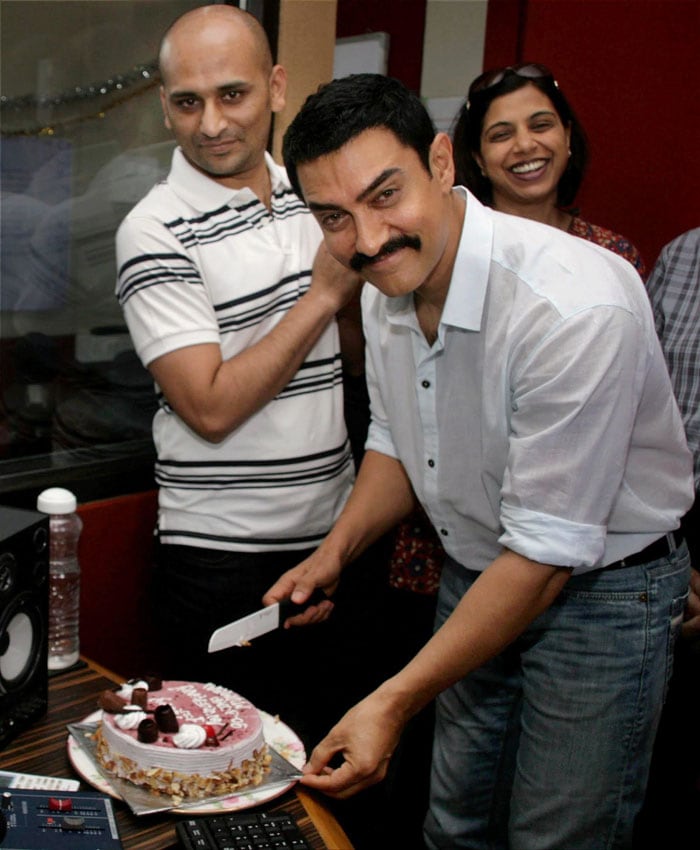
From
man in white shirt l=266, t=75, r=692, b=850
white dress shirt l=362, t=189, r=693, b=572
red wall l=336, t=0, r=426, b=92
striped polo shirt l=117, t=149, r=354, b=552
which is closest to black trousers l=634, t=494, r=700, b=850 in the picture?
man in white shirt l=266, t=75, r=692, b=850

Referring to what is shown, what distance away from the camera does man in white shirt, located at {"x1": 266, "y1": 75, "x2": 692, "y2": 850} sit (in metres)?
1.27

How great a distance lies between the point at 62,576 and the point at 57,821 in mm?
807

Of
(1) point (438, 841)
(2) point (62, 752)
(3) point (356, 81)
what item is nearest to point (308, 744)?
(1) point (438, 841)

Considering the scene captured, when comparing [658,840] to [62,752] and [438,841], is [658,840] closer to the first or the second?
[438,841]

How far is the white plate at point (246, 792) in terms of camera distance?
1.16 metres

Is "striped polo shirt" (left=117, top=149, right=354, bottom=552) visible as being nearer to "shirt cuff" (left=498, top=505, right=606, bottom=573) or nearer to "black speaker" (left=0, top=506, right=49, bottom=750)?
"black speaker" (left=0, top=506, right=49, bottom=750)

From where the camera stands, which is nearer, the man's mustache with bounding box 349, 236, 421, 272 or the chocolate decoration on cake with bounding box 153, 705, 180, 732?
the chocolate decoration on cake with bounding box 153, 705, 180, 732

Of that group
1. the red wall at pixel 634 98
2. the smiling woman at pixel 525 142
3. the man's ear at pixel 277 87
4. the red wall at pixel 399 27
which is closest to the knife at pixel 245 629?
the man's ear at pixel 277 87

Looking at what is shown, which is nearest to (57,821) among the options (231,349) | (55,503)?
(55,503)

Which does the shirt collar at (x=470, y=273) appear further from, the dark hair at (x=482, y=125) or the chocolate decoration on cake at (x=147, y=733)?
the dark hair at (x=482, y=125)

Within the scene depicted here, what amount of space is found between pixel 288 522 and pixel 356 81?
84 cm

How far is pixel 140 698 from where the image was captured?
126 centimetres

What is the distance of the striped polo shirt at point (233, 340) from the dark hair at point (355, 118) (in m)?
0.43

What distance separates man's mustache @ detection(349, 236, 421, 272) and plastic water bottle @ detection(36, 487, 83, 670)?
71cm
